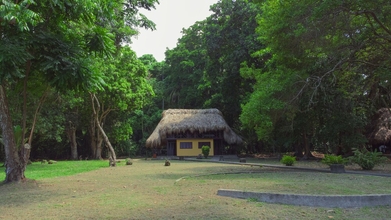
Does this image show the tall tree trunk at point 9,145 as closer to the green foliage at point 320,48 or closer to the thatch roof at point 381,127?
the green foliage at point 320,48

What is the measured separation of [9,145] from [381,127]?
73.4 ft

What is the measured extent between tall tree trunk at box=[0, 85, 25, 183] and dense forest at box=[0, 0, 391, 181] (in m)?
A: 0.03

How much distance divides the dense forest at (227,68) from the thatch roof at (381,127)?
335mm

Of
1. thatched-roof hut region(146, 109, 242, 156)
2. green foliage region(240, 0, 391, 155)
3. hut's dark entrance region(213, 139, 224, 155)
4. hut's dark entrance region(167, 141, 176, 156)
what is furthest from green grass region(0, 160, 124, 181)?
hut's dark entrance region(213, 139, 224, 155)

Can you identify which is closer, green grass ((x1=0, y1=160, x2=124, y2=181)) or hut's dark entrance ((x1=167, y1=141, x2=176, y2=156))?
green grass ((x1=0, y1=160, x2=124, y2=181))

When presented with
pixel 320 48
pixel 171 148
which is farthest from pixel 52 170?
pixel 171 148

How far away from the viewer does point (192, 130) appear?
3016 centimetres

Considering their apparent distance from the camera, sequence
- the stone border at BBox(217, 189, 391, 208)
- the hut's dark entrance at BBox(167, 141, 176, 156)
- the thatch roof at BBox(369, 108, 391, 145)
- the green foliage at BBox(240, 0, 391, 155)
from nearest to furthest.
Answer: the stone border at BBox(217, 189, 391, 208) < the green foliage at BBox(240, 0, 391, 155) < the thatch roof at BBox(369, 108, 391, 145) < the hut's dark entrance at BBox(167, 141, 176, 156)

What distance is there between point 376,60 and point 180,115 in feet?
64.4

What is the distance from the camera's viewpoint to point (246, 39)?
2711cm

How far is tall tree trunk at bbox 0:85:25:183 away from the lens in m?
10.0

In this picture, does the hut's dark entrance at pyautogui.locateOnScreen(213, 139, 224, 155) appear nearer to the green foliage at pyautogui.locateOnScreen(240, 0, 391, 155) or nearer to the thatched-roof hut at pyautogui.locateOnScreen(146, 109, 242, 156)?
the thatched-roof hut at pyautogui.locateOnScreen(146, 109, 242, 156)

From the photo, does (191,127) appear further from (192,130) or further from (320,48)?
(320,48)

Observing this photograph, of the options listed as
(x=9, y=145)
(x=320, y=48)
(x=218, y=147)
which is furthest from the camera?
(x=218, y=147)
